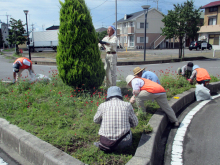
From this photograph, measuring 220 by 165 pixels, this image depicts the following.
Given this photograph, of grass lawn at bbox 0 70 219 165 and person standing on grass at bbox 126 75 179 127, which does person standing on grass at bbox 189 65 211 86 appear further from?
person standing on grass at bbox 126 75 179 127

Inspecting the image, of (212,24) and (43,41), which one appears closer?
(43,41)

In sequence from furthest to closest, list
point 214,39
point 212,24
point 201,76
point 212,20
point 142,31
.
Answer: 1. point 142,31
2. point 212,24
3. point 212,20
4. point 214,39
5. point 201,76

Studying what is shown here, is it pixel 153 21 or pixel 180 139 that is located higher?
pixel 153 21

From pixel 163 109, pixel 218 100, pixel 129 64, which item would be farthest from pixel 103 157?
pixel 129 64

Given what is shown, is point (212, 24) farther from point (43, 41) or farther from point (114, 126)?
point (114, 126)

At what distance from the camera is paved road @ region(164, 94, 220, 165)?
329 cm

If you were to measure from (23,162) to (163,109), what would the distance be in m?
2.90

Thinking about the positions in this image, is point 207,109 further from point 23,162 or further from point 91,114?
point 23,162

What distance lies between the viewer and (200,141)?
3.88 metres

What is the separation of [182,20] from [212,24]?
28242mm

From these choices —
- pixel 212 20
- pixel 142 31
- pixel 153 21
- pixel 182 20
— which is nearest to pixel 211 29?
pixel 212 20

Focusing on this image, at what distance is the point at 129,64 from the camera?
15.6 m

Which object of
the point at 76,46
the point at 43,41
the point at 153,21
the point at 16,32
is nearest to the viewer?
the point at 76,46

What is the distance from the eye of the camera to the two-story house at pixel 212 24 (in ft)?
125
